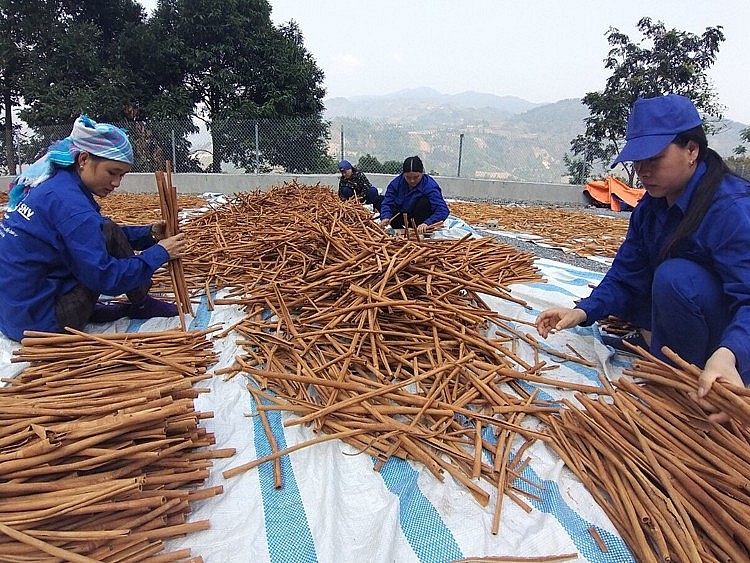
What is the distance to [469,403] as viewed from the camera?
184cm

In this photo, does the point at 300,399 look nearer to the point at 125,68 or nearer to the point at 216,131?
the point at 216,131

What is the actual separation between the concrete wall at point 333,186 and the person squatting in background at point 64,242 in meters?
8.45

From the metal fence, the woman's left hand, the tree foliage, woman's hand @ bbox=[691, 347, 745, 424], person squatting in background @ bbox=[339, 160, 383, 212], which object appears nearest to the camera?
woman's hand @ bbox=[691, 347, 745, 424]

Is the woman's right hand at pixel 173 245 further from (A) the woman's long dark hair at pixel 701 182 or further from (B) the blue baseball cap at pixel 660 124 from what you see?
(A) the woman's long dark hair at pixel 701 182

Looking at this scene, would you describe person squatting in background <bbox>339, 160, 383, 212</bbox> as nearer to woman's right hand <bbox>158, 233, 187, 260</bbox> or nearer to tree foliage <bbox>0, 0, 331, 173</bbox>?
woman's right hand <bbox>158, 233, 187, 260</bbox>

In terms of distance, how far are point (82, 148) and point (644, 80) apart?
48.1 ft

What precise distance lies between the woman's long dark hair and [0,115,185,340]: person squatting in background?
2.41 meters

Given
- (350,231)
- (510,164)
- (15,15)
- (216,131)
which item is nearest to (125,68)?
(15,15)

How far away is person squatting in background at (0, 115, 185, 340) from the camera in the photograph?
207 centimetres

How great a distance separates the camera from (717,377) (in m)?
1.34

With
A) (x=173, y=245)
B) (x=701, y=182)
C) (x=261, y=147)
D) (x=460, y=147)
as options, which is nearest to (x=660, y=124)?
(x=701, y=182)

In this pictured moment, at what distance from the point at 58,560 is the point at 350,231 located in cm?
227

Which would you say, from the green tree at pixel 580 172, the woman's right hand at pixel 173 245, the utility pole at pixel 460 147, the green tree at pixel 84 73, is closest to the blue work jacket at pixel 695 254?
the woman's right hand at pixel 173 245

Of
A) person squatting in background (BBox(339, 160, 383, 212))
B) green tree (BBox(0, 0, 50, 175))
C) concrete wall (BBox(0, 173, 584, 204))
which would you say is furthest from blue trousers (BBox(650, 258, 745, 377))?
green tree (BBox(0, 0, 50, 175))
